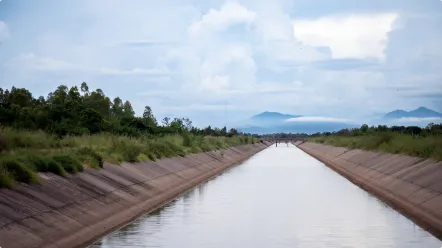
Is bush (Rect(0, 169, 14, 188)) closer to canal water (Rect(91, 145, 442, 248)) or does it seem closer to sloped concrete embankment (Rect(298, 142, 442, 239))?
canal water (Rect(91, 145, 442, 248))

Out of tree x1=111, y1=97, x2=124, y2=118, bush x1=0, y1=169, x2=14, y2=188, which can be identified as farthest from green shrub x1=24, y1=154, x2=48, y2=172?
tree x1=111, y1=97, x2=124, y2=118

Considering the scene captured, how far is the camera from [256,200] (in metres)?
29.7

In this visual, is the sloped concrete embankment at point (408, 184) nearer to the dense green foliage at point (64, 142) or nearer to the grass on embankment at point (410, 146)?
the grass on embankment at point (410, 146)

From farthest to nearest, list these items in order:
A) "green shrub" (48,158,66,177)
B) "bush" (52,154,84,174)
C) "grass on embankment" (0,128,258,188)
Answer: "bush" (52,154,84,174)
"green shrub" (48,158,66,177)
"grass on embankment" (0,128,258,188)

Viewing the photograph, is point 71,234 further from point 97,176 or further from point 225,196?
point 225,196

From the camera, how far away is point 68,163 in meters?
24.9

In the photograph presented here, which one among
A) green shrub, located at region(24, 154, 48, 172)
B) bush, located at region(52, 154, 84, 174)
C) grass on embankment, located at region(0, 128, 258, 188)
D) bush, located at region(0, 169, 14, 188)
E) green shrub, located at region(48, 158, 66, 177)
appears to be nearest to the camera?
bush, located at region(0, 169, 14, 188)

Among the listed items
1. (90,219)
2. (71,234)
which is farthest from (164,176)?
(71,234)

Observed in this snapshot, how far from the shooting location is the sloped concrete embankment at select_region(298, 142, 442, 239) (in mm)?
23786

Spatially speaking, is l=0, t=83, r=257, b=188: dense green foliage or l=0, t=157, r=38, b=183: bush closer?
l=0, t=157, r=38, b=183: bush

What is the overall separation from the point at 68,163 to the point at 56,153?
12.5 ft

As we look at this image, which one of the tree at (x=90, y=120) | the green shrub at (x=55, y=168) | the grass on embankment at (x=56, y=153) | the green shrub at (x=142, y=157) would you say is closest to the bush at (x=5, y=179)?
the grass on embankment at (x=56, y=153)

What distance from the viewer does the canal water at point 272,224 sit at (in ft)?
60.2

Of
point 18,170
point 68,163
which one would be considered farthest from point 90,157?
point 18,170
